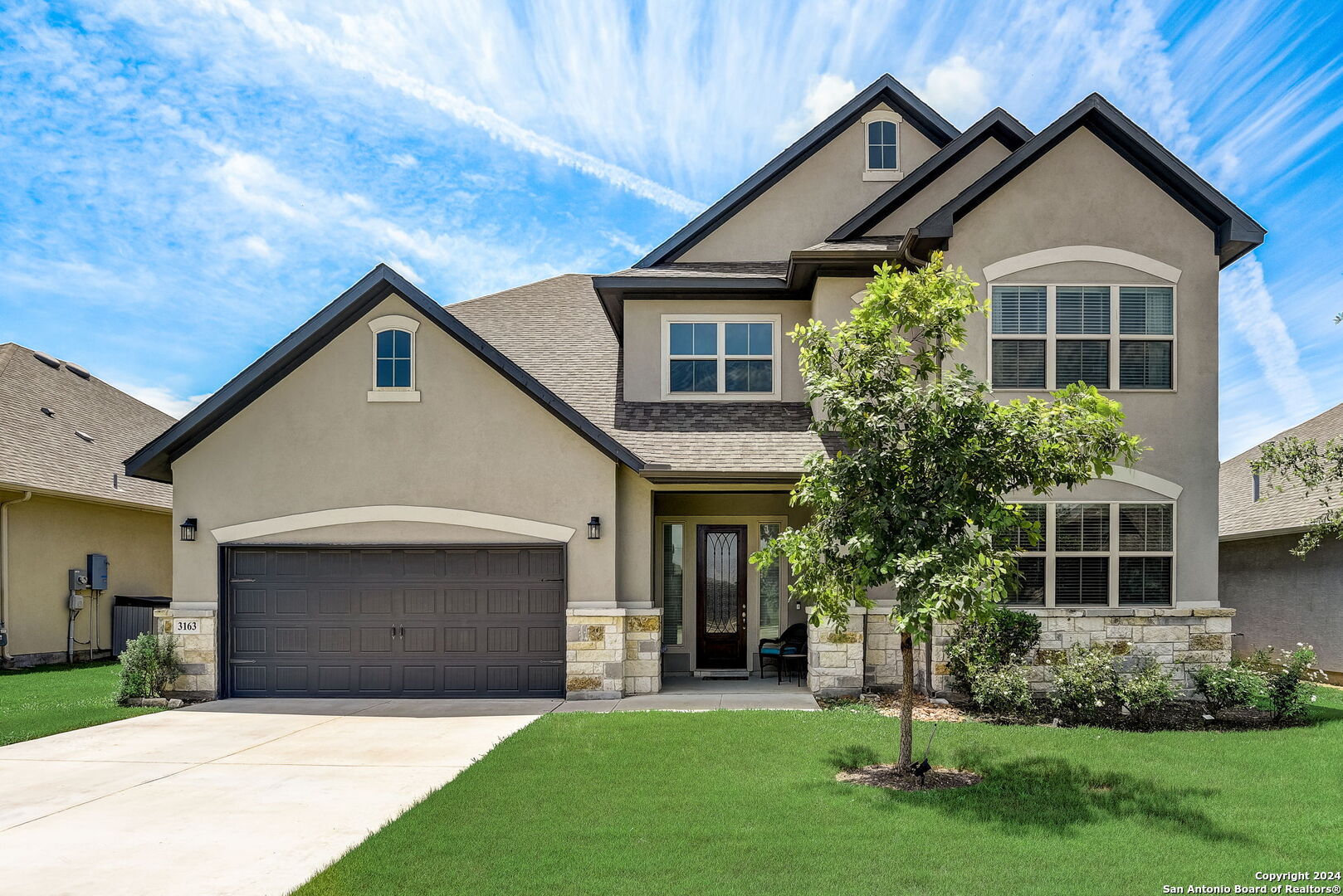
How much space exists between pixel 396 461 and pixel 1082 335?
9611 mm

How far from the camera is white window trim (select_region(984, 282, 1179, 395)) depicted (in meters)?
12.1

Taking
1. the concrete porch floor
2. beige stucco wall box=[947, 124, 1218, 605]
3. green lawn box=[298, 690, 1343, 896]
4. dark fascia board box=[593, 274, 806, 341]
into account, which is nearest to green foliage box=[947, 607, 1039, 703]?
green lawn box=[298, 690, 1343, 896]

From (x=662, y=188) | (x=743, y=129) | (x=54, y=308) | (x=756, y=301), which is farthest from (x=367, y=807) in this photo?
(x=54, y=308)

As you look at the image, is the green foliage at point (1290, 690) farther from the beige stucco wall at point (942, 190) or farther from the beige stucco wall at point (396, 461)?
the beige stucco wall at point (396, 461)

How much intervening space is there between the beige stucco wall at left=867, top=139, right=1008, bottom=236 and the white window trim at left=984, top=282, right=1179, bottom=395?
217 centimetres

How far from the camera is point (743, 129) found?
15180 mm

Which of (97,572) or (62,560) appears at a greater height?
(62,560)

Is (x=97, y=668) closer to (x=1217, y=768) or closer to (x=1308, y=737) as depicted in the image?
(x=1217, y=768)

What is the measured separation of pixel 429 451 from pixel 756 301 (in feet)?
18.1

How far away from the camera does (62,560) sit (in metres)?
17.7

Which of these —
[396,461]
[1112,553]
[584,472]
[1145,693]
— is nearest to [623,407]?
[584,472]

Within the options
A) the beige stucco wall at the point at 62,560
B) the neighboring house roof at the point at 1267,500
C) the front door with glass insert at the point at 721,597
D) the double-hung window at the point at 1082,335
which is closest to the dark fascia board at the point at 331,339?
the front door with glass insert at the point at 721,597

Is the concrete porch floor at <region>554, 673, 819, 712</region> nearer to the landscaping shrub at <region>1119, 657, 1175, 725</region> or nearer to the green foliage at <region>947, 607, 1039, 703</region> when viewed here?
the green foliage at <region>947, 607, 1039, 703</region>

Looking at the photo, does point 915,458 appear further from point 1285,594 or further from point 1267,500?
point 1267,500
